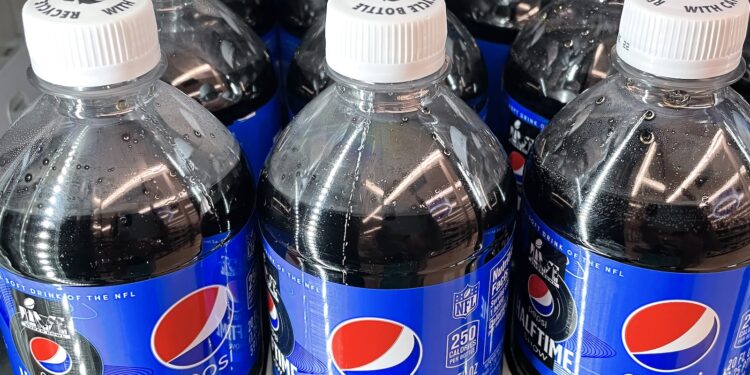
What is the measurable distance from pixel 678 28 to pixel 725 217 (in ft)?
0.57

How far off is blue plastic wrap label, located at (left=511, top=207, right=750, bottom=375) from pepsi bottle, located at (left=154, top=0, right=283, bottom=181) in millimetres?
324

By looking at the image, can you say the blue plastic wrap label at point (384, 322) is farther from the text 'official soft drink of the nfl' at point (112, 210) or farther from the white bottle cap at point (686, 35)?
the white bottle cap at point (686, 35)

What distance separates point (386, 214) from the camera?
0.78 metres

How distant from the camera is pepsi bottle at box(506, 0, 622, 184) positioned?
99cm

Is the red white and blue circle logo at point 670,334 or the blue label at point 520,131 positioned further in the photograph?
the blue label at point 520,131

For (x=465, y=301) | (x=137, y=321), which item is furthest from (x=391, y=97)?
(x=137, y=321)

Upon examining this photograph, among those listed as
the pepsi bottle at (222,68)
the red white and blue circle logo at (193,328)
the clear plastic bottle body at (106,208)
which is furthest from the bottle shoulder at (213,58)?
the red white and blue circle logo at (193,328)

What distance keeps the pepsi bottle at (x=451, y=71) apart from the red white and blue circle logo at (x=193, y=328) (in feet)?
1.00

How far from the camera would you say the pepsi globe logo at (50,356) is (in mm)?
834

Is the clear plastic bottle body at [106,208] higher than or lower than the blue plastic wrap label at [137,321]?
higher

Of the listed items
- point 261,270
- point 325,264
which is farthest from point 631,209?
point 261,270

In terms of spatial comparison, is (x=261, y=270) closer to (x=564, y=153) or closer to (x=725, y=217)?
(x=564, y=153)

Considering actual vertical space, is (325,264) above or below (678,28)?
below

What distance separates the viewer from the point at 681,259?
2.59 feet
